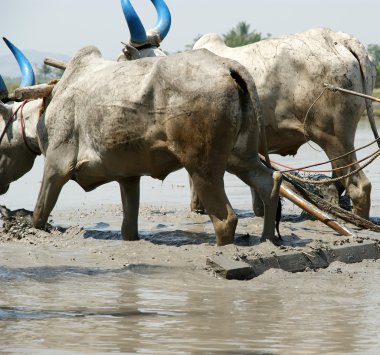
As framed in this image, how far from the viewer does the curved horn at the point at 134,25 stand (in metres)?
10.2

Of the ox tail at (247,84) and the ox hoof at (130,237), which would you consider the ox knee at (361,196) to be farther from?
the ox tail at (247,84)

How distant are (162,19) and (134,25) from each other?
4.35 feet

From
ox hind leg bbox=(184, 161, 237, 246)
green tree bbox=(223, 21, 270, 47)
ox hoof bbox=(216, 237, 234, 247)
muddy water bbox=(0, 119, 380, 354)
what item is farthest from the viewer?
green tree bbox=(223, 21, 270, 47)

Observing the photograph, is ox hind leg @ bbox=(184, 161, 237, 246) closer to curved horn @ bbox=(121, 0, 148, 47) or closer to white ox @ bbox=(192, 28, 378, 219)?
curved horn @ bbox=(121, 0, 148, 47)

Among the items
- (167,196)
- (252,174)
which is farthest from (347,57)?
(167,196)

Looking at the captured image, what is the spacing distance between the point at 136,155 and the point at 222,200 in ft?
2.61

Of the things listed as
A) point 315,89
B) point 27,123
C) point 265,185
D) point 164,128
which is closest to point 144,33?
point 27,123

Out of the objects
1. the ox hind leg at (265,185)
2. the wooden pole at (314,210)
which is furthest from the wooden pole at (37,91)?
the wooden pole at (314,210)

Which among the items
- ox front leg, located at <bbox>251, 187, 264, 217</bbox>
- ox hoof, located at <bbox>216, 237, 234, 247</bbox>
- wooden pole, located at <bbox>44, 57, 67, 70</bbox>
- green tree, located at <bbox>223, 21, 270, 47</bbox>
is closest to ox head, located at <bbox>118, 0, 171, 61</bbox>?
wooden pole, located at <bbox>44, 57, 67, 70</bbox>

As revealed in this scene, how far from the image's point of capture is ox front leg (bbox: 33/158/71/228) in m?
9.66

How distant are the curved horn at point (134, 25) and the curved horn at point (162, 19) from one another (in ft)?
2.21

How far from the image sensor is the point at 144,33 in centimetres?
1084

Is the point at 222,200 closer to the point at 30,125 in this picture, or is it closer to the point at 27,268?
the point at 27,268

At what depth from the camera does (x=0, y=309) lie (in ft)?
22.1
